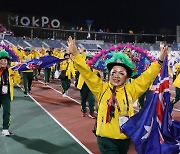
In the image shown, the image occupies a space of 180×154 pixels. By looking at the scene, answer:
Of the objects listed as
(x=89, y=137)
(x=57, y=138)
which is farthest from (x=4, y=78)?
(x=89, y=137)

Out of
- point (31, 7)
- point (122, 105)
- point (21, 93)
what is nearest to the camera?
point (122, 105)

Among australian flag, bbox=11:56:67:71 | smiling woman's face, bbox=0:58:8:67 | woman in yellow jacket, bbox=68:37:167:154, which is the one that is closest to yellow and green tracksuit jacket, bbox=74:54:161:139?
woman in yellow jacket, bbox=68:37:167:154

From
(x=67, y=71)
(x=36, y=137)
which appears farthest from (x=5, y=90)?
(x=67, y=71)

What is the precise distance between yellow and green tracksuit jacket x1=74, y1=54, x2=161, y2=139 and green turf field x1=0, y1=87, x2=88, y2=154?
2.48m

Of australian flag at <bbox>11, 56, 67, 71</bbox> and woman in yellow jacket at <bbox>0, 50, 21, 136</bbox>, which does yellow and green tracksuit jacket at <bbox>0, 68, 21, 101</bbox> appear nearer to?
woman in yellow jacket at <bbox>0, 50, 21, 136</bbox>

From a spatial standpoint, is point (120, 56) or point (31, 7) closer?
point (120, 56)

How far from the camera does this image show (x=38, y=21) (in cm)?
6069

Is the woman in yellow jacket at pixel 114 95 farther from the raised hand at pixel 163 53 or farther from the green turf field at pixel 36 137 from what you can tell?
the green turf field at pixel 36 137

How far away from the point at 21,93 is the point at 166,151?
11545mm

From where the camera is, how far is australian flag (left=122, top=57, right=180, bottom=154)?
424 cm

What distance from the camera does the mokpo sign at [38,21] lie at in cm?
5888

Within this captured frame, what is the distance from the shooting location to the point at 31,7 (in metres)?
64.4

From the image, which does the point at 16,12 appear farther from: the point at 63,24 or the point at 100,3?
the point at 100,3

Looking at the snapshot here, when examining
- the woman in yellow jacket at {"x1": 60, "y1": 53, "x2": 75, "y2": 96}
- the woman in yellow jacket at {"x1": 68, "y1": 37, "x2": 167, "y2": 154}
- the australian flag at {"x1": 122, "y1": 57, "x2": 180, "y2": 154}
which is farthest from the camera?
the woman in yellow jacket at {"x1": 60, "y1": 53, "x2": 75, "y2": 96}
